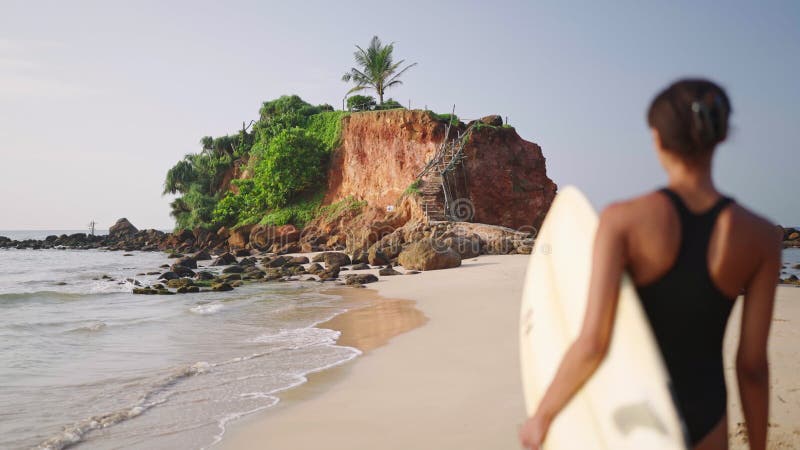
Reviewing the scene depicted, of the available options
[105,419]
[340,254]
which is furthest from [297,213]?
[105,419]

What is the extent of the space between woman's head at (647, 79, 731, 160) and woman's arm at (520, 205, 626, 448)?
26cm

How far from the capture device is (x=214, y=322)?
994cm

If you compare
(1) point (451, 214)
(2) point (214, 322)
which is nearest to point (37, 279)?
(2) point (214, 322)

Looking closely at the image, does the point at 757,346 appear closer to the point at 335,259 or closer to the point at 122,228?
the point at 335,259

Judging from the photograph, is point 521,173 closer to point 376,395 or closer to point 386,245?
point 386,245

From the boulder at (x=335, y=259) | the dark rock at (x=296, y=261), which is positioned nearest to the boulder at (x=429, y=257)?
the boulder at (x=335, y=259)

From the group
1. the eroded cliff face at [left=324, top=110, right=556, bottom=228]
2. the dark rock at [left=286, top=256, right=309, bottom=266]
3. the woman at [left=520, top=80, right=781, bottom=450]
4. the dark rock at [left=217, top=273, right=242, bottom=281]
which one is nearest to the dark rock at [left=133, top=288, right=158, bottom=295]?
the dark rock at [left=217, top=273, right=242, bottom=281]

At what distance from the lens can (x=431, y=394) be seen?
474 cm

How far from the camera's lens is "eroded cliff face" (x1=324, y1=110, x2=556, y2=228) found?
27109mm

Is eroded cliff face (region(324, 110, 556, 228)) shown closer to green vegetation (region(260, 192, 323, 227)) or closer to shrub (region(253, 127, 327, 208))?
green vegetation (region(260, 192, 323, 227))

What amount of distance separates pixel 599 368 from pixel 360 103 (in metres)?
34.0

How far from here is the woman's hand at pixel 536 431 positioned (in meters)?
1.80

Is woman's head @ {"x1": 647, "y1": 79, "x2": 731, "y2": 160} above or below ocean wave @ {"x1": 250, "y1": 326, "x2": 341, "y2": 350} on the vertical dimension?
above

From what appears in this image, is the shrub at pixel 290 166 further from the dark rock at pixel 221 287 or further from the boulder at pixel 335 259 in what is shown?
the dark rock at pixel 221 287
